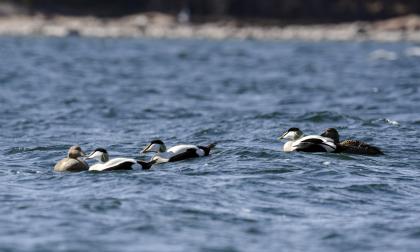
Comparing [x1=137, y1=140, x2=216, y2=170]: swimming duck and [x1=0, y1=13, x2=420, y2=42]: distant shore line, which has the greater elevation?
[x1=137, y1=140, x2=216, y2=170]: swimming duck

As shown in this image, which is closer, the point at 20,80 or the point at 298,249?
the point at 298,249

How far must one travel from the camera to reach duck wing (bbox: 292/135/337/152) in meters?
A: 18.8

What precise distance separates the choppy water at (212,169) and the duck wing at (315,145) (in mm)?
254

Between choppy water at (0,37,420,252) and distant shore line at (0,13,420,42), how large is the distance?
5323 centimetres

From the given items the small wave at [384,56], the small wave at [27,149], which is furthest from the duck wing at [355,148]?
the small wave at [384,56]

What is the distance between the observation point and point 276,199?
15.1 m

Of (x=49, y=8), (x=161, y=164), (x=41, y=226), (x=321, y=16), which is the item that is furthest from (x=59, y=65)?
(x=321, y=16)

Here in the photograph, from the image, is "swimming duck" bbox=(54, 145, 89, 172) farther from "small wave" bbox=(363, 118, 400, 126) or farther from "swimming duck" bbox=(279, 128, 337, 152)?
"small wave" bbox=(363, 118, 400, 126)

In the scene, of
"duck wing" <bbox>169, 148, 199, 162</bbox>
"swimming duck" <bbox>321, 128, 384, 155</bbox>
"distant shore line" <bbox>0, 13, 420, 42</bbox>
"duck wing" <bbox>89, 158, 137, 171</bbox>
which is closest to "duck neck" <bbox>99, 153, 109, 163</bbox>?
"duck wing" <bbox>89, 158, 137, 171</bbox>

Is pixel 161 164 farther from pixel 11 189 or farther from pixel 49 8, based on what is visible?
pixel 49 8

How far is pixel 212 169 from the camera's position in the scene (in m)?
17.3

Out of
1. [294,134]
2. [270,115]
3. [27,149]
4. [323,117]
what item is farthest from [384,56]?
[27,149]

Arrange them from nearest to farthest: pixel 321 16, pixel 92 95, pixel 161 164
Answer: pixel 161 164 → pixel 92 95 → pixel 321 16

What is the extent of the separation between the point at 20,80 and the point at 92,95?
691cm
